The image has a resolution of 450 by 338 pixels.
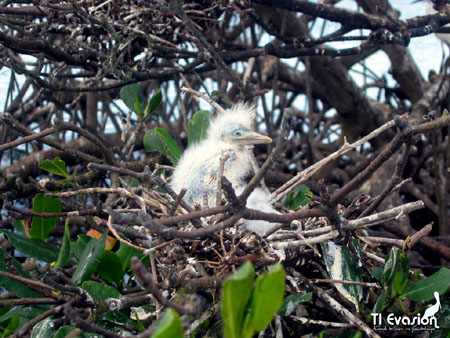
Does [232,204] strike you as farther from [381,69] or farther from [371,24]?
[381,69]

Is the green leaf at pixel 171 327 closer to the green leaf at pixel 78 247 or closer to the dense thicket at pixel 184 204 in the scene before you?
the dense thicket at pixel 184 204

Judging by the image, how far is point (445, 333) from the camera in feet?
3.27

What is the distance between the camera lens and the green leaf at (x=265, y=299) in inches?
22.8

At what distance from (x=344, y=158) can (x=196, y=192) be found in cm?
182

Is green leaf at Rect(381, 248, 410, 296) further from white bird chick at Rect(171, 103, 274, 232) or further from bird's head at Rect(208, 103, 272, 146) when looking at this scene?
bird's head at Rect(208, 103, 272, 146)

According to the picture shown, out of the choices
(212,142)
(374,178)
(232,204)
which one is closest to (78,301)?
(232,204)

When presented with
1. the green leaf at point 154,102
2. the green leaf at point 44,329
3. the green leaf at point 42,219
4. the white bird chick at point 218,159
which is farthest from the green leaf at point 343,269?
the green leaf at point 154,102

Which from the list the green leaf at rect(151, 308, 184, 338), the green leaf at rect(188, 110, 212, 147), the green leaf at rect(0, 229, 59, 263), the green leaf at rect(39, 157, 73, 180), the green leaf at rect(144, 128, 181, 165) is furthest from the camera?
the green leaf at rect(188, 110, 212, 147)

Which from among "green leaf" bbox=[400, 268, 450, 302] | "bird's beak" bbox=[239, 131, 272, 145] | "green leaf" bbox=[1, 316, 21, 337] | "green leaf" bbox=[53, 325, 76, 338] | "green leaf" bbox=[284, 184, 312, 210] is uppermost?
"bird's beak" bbox=[239, 131, 272, 145]

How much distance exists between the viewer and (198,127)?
1671mm

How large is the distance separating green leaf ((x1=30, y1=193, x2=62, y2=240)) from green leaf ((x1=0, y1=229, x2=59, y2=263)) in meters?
0.05

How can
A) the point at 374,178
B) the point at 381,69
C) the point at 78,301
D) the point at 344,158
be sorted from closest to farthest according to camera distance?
1. the point at 78,301
2. the point at 374,178
3. the point at 344,158
4. the point at 381,69

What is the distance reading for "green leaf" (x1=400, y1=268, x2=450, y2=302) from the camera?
35.7 inches

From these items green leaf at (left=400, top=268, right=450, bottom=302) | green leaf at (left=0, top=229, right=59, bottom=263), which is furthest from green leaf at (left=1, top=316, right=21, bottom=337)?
green leaf at (left=400, top=268, right=450, bottom=302)
